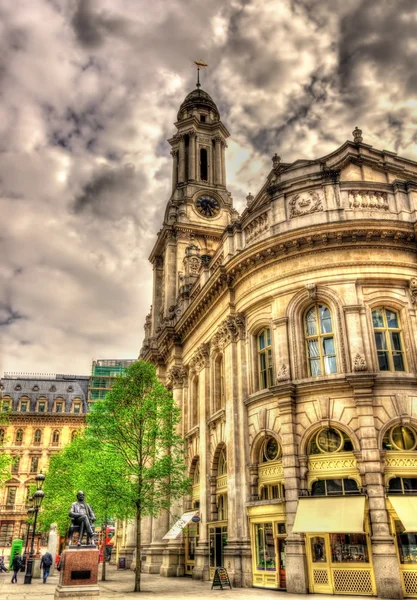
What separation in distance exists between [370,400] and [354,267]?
21.5 feet

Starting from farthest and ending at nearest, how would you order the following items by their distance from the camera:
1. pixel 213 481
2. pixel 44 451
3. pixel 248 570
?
Answer: pixel 44 451 < pixel 213 481 < pixel 248 570

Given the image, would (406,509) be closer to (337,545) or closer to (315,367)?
(337,545)

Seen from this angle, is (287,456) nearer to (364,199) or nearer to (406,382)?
(406,382)

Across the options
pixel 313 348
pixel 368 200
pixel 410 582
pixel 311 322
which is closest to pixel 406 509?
pixel 410 582

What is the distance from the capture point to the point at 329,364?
24.8 meters

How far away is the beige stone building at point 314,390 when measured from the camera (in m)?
21.4

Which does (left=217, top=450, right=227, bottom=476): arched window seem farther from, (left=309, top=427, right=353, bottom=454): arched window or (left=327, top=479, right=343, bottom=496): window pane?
(left=327, top=479, right=343, bottom=496): window pane

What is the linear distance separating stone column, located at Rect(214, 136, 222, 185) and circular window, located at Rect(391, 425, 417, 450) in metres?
38.2

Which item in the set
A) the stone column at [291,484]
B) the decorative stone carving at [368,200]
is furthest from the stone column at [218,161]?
the stone column at [291,484]

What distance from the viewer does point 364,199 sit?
27062 millimetres

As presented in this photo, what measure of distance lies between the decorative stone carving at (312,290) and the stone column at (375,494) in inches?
183

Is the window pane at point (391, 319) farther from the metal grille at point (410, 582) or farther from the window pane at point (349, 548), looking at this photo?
the metal grille at point (410, 582)

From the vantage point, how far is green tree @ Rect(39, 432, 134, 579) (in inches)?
1051

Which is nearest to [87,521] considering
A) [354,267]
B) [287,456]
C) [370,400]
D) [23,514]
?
[287,456]
